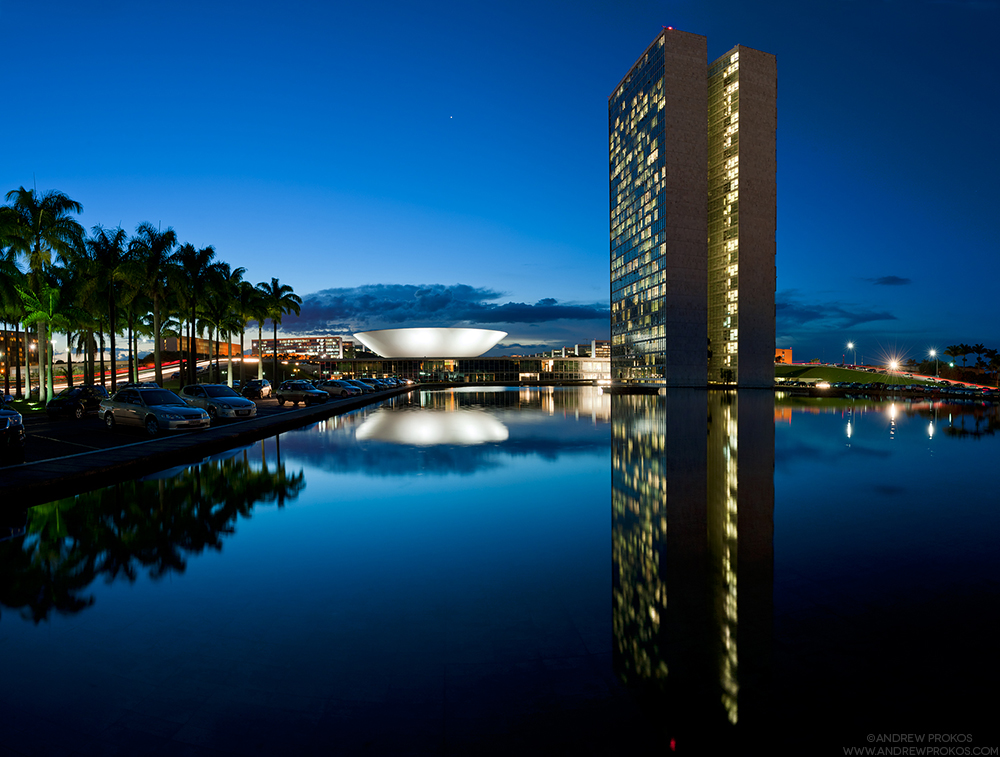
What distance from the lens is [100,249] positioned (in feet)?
123

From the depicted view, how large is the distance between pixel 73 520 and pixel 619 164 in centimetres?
11285

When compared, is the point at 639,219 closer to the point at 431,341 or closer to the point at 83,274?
the point at 431,341

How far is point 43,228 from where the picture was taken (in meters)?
35.3

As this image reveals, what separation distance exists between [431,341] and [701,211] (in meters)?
58.7

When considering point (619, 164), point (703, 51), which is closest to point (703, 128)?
point (703, 51)

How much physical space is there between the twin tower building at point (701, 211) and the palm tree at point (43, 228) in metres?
76.6

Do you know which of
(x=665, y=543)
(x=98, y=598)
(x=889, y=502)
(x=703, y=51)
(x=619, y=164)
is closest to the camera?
(x=98, y=598)

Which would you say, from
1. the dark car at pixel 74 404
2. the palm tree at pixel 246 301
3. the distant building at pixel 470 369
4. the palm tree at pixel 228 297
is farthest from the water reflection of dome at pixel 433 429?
the distant building at pixel 470 369

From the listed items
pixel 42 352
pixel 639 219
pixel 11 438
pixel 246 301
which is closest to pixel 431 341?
pixel 639 219

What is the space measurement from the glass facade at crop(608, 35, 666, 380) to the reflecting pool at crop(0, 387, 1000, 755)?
8500cm

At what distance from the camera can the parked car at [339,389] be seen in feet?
150

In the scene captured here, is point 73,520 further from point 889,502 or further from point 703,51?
point 703,51

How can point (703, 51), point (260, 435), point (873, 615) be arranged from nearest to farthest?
point (873, 615)
point (260, 435)
point (703, 51)

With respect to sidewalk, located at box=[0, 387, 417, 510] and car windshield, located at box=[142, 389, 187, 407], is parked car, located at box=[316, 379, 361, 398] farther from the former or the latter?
sidewalk, located at box=[0, 387, 417, 510]
